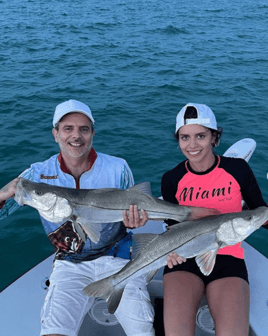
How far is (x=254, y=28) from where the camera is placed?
21375mm

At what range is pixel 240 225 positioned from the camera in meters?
3.15

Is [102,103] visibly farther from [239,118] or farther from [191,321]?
[191,321]

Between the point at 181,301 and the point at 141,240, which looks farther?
the point at 141,240

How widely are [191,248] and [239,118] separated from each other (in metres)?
8.26

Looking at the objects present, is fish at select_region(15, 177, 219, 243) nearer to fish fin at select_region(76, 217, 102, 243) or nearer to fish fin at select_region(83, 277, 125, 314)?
fish fin at select_region(76, 217, 102, 243)

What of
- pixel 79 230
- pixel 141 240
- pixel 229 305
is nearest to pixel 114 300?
pixel 141 240

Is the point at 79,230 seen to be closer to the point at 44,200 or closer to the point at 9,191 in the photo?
the point at 44,200

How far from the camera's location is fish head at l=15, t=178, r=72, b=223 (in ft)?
10.6

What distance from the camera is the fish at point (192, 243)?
3.14m

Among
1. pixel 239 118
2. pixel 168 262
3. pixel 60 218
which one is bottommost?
pixel 239 118

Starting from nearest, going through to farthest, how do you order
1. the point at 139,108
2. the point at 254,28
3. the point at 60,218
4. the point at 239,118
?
the point at 60,218
the point at 239,118
the point at 139,108
the point at 254,28

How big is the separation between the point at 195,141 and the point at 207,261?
116 centimetres

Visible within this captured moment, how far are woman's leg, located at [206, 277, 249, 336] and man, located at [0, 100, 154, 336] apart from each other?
1.92 ft

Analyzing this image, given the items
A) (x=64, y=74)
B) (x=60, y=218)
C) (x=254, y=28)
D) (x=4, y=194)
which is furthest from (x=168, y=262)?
(x=254, y=28)
